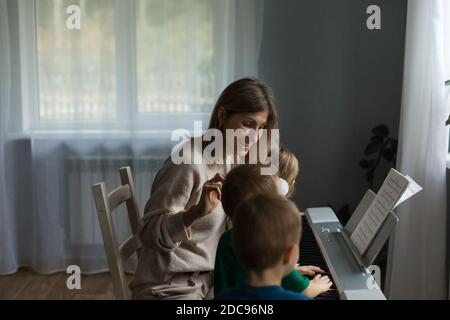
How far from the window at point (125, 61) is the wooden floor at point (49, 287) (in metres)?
0.85

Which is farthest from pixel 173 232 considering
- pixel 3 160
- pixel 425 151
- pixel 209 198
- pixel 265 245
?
pixel 3 160

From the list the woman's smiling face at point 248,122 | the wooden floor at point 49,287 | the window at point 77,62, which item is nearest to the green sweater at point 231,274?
the woman's smiling face at point 248,122

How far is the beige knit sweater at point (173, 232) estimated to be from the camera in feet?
4.98

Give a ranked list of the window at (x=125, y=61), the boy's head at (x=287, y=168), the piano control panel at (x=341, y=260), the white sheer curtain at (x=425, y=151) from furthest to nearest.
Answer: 1. the window at (x=125, y=61)
2. the white sheer curtain at (x=425, y=151)
3. the boy's head at (x=287, y=168)
4. the piano control panel at (x=341, y=260)

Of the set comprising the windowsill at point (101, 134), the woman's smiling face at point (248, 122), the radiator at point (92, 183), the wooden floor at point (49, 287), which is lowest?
the wooden floor at point (49, 287)

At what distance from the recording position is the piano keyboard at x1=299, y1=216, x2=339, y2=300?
4.15ft

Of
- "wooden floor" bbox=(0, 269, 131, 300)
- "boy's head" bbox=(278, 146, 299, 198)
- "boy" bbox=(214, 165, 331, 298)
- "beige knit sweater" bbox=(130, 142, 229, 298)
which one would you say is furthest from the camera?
"wooden floor" bbox=(0, 269, 131, 300)

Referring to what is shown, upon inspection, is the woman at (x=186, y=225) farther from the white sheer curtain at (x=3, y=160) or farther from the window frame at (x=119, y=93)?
the white sheer curtain at (x=3, y=160)

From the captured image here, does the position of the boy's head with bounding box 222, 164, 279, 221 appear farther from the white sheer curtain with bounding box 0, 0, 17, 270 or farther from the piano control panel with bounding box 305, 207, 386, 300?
the white sheer curtain with bounding box 0, 0, 17, 270

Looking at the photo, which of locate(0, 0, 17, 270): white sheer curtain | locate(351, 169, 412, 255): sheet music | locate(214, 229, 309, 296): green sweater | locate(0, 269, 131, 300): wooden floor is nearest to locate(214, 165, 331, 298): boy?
locate(214, 229, 309, 296): green sweater

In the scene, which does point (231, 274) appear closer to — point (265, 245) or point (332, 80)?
point (265, 245)

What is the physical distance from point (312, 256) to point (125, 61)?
1.99 m

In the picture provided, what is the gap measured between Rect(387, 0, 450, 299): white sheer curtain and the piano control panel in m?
0.92
